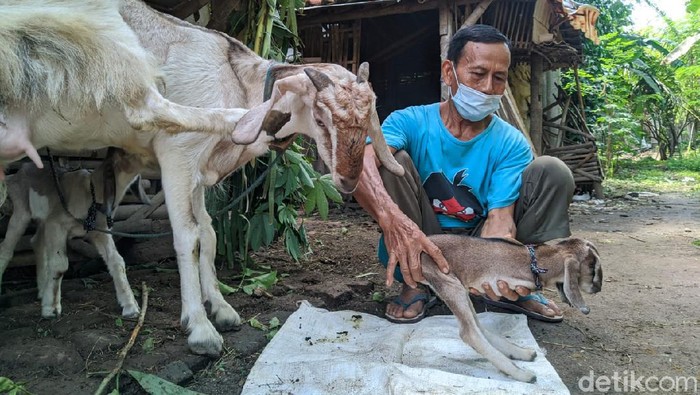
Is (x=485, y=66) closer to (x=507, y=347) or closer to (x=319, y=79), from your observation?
(x=319, y=79)

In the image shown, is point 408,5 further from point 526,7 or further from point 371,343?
point 371,343

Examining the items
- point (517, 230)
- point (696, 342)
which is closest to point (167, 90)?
point (517, 230)

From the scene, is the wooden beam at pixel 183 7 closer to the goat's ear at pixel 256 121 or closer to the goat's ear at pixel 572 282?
the goat's ear at pixel 256 121

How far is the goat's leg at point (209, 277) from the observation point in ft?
9.87

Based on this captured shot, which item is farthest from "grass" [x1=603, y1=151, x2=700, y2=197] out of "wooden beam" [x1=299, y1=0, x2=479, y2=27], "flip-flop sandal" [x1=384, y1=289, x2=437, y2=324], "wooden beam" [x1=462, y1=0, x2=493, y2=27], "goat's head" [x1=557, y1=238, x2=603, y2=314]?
"goat's head" [x1=557, y1=238, x2=603, y2=314]

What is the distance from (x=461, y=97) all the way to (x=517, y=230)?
0.84 meters

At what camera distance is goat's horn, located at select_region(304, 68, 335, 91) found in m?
2.54

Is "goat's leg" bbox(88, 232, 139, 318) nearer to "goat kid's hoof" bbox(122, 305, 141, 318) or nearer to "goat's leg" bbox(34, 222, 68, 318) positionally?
"goat kid's hoof" bbox(122, 305, 141, 318)

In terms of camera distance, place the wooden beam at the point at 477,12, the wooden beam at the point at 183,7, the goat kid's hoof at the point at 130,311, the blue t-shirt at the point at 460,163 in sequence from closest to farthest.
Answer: the goat kid's hoof at the point at 130,311, the blue t-shirt at the point at 460,163, the wooden beam at the point at 183,7, the wooden beam at the point at 477,12

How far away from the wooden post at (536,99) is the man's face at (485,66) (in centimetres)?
672

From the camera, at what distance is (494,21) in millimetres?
8211

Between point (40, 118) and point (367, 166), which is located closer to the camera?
point (40, 118)

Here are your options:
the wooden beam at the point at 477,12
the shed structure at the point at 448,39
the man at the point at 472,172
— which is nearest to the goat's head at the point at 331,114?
the man at the point at 472,172

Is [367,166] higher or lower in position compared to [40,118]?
lower
